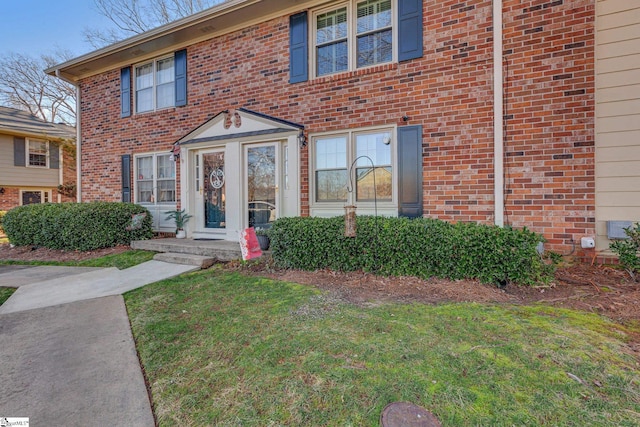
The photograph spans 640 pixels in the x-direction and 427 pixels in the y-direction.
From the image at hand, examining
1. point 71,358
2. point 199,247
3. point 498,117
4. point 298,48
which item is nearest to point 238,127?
point 298,48

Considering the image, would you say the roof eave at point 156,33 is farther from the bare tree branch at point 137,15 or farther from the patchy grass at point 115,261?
the bare tree branch at point 137,15

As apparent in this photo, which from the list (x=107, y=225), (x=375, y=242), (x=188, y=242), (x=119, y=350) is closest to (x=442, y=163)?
(x=375, y=242)

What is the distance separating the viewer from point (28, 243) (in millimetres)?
8219

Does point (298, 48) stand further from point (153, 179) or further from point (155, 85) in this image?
point (153, 179)

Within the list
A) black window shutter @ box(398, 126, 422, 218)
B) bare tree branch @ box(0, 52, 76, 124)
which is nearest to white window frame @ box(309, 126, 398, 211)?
black window shutter @ box(398, 126, 422, 218)

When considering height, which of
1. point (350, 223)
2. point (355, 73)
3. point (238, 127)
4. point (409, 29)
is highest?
point (409, 29)

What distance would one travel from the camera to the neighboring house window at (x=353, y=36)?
5676 mm

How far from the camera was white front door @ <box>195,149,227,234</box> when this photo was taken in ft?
24.1

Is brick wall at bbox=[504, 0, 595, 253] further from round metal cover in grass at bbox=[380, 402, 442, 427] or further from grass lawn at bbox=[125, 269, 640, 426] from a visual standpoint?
round metal cover in grass at bbox=[380, 402, 442, 427]

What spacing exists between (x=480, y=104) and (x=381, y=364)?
4.40 metres

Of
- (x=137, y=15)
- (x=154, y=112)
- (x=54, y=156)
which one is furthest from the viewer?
(x=54, y=156)

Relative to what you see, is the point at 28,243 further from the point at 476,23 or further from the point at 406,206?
the point at 476,23

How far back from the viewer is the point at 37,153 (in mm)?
16031

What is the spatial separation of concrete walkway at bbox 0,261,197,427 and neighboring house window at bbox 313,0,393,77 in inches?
202
